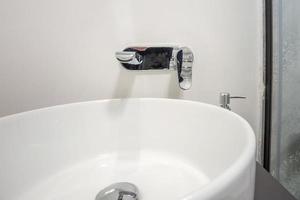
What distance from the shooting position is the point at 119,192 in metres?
0.44

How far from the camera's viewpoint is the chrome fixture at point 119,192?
0.43 metres

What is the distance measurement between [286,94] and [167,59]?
1.39ft

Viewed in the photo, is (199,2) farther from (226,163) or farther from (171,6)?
(226,163)

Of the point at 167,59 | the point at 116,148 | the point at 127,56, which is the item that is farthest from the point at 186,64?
the point at 116,148

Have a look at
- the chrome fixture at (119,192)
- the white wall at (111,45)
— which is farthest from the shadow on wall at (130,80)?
the chrome fixture at (119,192)

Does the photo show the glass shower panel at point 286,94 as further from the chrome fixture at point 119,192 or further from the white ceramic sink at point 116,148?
the chrome fixture at point 119,192

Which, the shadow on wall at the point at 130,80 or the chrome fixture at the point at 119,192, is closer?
the chrome fixture at the point at 119,192

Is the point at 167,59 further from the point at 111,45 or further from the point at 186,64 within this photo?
the point at 111,45

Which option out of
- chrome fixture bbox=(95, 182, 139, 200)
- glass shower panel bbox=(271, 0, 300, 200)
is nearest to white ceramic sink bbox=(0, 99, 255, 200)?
chrome fixture bbox=(95, 182, 139, 200)

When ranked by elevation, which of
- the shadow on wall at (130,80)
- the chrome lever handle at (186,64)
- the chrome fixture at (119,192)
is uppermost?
the chrome lever handle at (186,64)

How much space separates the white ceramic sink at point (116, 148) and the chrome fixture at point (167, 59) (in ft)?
0.28

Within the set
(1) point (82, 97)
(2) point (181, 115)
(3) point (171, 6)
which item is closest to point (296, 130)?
(2) point (181, 115)

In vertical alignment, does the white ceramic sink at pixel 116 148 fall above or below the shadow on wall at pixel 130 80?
below

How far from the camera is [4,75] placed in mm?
587
